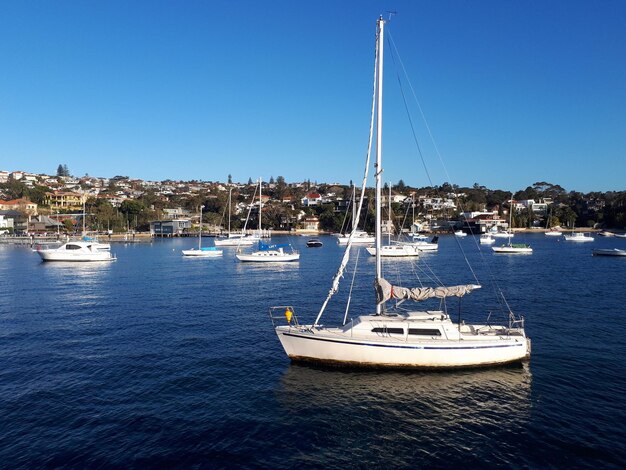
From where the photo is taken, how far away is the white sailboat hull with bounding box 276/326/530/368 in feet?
68.3

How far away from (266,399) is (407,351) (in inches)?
277

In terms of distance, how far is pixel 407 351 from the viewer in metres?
20.8

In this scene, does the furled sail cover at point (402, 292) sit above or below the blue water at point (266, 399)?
above

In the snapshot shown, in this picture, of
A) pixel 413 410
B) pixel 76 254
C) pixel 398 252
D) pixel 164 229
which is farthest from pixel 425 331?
pixel 164 229

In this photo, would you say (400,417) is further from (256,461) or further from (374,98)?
(374,98)

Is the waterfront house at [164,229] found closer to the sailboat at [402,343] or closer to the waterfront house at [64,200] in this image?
the waterfront house at [64,200]

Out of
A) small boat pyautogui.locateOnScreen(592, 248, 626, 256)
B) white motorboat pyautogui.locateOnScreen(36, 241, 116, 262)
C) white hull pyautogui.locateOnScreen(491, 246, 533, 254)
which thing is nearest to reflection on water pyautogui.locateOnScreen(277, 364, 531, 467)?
white motorboat pyautogui.locateOnScreen(36, 241, 116, 262)

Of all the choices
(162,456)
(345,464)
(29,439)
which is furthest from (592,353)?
(29,439)

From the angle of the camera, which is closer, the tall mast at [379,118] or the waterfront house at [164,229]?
the tall mast at [379,118]

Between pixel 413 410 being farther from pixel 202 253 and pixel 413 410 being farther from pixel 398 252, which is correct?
pixel 202 253

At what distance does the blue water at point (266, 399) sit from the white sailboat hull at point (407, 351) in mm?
588

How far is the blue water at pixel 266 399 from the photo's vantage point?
574 inches

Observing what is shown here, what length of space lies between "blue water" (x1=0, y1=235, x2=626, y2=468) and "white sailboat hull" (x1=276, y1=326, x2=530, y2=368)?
588 millimetres

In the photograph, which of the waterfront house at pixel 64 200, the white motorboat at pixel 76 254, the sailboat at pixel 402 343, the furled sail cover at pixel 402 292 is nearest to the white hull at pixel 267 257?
the white motorboat at pixel 76 254
